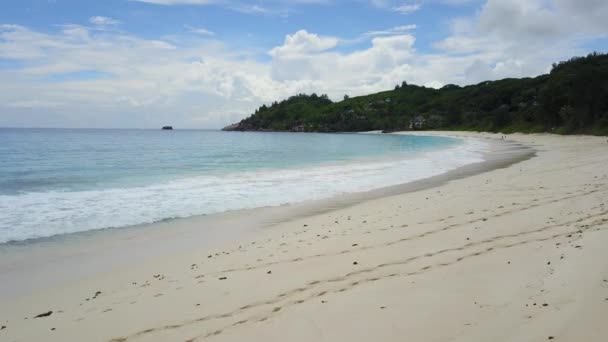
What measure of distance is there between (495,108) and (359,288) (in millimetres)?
104417

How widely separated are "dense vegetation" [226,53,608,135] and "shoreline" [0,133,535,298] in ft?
149

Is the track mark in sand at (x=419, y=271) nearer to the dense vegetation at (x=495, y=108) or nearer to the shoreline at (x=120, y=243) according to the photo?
the shoreline at (x=120, y=243)

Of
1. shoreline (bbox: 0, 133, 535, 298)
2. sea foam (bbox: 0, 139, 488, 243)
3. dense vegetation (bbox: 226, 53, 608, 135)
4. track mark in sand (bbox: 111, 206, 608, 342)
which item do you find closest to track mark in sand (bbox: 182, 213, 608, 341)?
track mark in sand (bbox: 111, 206, 608, 342)

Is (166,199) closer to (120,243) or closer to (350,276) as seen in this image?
(120,243)

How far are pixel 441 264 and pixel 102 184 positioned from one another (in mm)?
15821

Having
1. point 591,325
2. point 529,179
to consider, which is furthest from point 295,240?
point 529,179

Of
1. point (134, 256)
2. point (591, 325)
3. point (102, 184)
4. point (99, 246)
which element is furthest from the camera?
point (102, 184)

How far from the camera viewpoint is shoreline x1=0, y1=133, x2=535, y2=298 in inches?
258

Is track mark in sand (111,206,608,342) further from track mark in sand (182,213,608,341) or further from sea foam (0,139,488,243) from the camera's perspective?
sea foam (0,139,488,243)

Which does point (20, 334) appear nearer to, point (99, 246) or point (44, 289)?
point (44, 289)

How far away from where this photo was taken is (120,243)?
845 centimetres

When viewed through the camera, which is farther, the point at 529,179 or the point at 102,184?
the point at 102,184

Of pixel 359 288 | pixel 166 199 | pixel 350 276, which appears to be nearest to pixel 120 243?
pixel 166 199

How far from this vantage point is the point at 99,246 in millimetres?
8227
